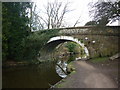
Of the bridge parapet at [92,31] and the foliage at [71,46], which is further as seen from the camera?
the foliage at [71,46]

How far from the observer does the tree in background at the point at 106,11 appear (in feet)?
35.0

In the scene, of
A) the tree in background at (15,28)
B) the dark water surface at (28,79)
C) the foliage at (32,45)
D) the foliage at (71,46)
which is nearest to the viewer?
the dark water surface at (28,79)

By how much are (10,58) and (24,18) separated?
404 cm

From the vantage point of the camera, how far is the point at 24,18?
1412cm

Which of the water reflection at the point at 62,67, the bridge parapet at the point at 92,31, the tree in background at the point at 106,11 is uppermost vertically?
the tree in background at the point at 106,11

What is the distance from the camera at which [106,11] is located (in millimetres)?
11078

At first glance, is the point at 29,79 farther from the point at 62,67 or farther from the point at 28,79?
the point at 62,67

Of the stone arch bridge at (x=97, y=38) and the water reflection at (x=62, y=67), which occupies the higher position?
the stone arch bridge at (x=97, y=38)

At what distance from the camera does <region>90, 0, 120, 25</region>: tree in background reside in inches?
420

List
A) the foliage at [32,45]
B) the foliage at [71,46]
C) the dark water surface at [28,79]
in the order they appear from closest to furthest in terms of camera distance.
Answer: the dark water surface at [28,79] → the foliage at [32,45] → the foliage at [71,46]

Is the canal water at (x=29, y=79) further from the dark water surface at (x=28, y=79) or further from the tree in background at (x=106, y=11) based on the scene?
the tree in background at (x=106, y=11)

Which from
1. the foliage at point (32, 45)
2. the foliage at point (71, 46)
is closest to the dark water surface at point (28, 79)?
the foliage at point (32, 45)

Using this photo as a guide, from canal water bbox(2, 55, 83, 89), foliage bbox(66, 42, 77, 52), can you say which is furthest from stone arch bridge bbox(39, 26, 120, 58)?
foliage bbox(66, 42, 77, 52)

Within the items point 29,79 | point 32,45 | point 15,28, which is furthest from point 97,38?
point 29,79
